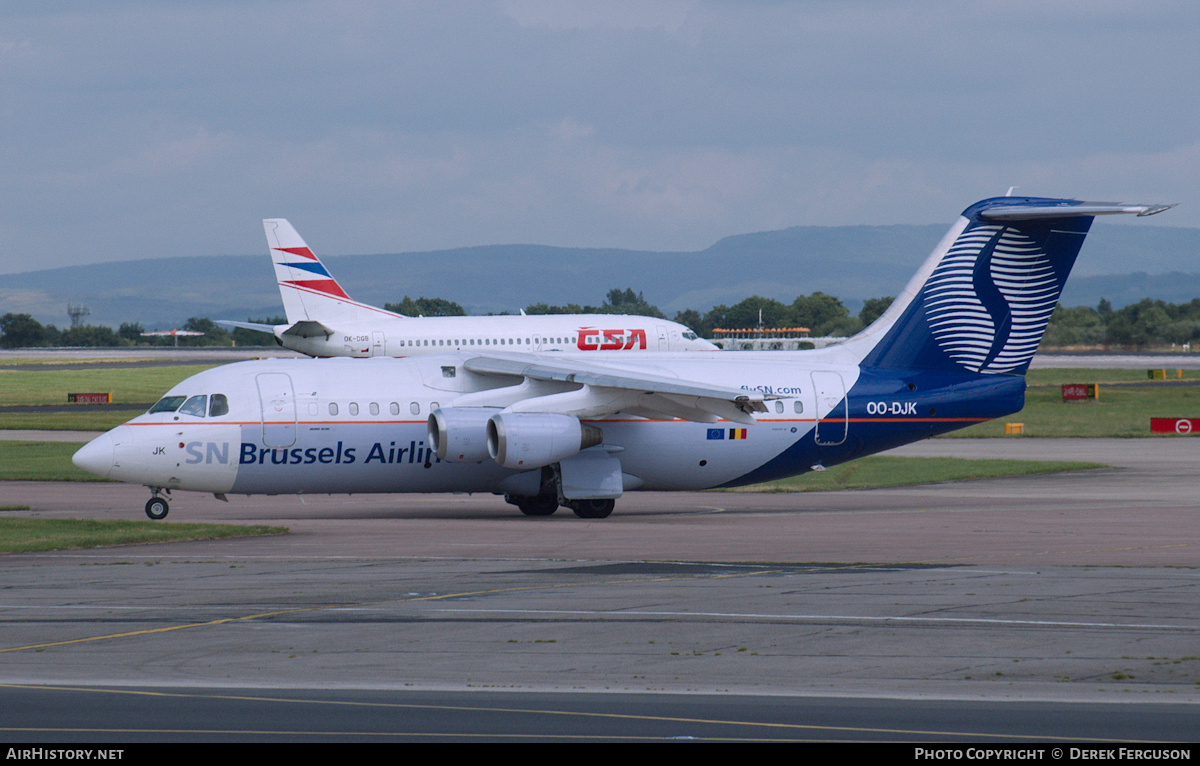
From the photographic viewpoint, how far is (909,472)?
41.7 m

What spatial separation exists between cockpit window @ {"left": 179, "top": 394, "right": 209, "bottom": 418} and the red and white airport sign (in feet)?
129

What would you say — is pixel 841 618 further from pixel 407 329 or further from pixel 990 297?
pixel 407 329

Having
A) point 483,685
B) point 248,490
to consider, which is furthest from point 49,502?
point 483,685

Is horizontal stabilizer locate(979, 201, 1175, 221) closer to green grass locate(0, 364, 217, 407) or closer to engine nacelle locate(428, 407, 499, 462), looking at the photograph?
engine nacelle locate(428, 407, 499, 462)

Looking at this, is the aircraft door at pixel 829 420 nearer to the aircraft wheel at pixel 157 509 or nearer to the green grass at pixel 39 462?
the aircraft wheel at pixel 157 509

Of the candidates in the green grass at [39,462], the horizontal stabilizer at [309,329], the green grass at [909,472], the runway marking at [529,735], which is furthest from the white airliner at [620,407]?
the horizontal stabilizer at [309,329]

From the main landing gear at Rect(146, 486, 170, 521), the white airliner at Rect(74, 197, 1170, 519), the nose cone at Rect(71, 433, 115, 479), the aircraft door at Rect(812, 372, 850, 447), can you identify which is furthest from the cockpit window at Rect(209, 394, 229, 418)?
the aircraft door at Rect(812, 372, 850, 447)

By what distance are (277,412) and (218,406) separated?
1295 mm

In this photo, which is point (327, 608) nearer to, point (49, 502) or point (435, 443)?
point (435, 443)

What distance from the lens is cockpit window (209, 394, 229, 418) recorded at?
30.0 metres

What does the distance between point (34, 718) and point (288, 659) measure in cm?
336

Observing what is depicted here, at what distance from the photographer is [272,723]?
37.0 feet

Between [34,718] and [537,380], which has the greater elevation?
[537,380]

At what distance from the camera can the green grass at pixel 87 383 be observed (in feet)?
265
